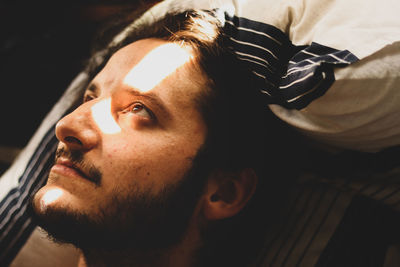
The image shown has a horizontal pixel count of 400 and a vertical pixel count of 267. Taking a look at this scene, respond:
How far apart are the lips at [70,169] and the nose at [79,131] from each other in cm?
4

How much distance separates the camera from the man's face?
703 mm

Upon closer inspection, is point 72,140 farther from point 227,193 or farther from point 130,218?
point 227,193

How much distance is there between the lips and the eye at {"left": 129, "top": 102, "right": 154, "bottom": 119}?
0.18 m

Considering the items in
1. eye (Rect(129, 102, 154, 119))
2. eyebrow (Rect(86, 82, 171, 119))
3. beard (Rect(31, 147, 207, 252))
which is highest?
eyebrow (Rect(86, 82, 171, 119))

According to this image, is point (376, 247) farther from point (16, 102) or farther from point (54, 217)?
point (16, 102)

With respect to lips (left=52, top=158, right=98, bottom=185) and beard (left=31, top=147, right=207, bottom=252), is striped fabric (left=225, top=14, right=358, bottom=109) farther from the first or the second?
lips (left=52, top=158, right=98, bottom=185)

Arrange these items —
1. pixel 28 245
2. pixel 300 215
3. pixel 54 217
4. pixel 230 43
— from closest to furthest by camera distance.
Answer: pixel 54 217
pixel 230 43
pixel 300 215
pixel 28 245

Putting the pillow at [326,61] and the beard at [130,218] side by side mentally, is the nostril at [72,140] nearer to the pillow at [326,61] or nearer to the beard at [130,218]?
the beard at [130,218]

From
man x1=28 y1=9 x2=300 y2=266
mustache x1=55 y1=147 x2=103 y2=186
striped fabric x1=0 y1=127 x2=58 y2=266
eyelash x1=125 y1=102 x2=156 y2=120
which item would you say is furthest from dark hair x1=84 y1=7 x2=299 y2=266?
striped fabric x1=0 y1=127 x2=58 y2=266

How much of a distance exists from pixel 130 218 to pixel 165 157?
17 cm

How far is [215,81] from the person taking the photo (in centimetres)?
81

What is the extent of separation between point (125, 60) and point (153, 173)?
0.33 m

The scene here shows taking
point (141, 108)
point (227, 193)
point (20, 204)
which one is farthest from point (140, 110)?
point (20, 204)

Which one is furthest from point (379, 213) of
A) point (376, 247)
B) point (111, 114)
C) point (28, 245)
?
point (28, 245)
